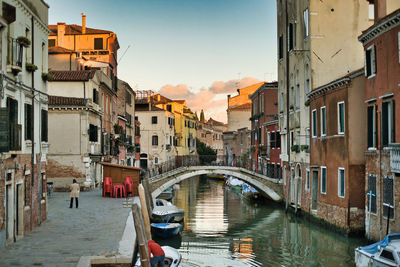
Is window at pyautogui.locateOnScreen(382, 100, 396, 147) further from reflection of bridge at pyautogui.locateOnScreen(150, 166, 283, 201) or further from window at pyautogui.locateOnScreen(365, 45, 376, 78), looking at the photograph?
reflection of bridge at pyautogui.locateOnScreen(150, 166, 283, 201)

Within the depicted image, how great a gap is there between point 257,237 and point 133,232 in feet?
27.8

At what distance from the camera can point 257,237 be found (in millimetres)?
22219

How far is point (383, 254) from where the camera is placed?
12.7 meters

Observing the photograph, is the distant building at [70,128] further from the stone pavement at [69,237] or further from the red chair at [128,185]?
the stone pavement at [69,237]

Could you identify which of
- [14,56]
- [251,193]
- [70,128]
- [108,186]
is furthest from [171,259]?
[251,193]

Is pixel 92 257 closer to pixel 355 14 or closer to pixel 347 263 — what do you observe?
pixel 347 263

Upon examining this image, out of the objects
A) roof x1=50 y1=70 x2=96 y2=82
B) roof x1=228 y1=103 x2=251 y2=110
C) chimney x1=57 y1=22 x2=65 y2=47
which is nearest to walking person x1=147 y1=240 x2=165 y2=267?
roof x1=50 y1=70 x2=96 y2=82

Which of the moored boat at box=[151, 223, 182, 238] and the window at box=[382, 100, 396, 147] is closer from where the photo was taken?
the window at box=[382, 100, 396, 147]

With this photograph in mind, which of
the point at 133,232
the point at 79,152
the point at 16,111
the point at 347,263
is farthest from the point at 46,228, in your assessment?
the point at 79,152

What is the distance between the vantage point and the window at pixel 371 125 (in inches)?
683

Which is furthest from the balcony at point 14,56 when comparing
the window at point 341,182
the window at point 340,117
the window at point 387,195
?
the window at point 341,182

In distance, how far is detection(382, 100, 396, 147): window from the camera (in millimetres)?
15809

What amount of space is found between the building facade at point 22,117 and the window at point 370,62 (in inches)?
416

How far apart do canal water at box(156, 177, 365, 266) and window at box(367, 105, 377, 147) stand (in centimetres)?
362
